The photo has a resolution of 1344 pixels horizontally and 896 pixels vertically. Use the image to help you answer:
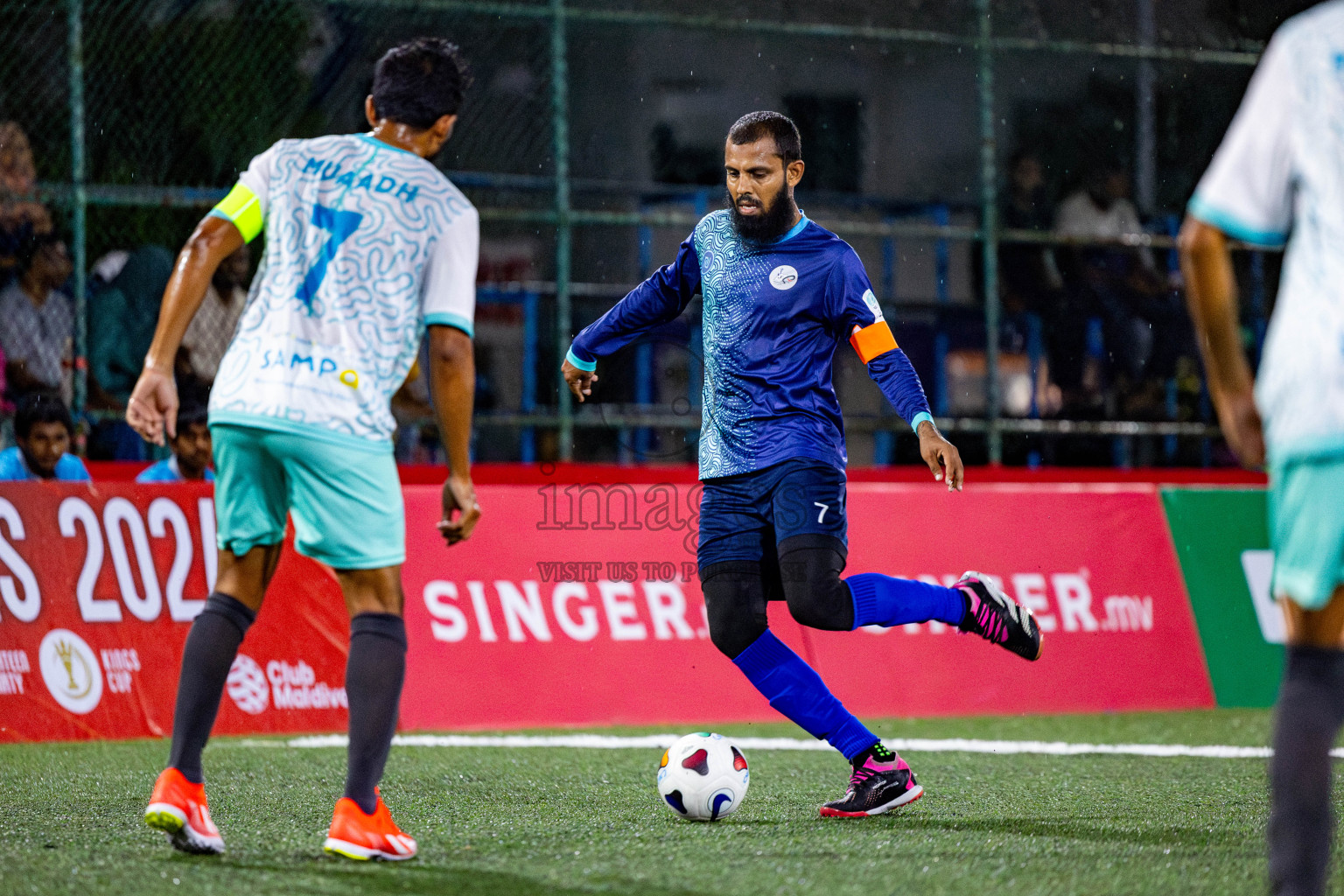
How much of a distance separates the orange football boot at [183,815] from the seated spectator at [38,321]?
17.9 feet

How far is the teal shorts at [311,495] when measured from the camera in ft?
12.3

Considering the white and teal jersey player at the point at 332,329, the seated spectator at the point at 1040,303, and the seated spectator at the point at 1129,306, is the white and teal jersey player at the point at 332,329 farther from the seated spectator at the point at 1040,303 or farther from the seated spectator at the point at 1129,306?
the seated spectator at the point at 1129,306

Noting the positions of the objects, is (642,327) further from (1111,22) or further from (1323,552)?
(1111,22)

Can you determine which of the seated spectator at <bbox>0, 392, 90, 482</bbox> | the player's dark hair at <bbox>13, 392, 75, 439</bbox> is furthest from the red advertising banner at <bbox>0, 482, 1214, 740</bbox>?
the player's dark hair at <bbox>13, 392, 75, 439</bbox>

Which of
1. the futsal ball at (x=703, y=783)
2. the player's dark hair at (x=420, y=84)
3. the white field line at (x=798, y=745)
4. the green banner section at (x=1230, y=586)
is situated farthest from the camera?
the green banner section at (x=1230, y=586)

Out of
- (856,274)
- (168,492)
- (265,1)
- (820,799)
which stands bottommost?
(820,799)

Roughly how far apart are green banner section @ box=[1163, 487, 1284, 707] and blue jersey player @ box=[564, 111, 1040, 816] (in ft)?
12.5

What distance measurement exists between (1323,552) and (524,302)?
313 inches

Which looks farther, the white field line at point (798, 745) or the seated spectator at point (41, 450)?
the seated spectator at point (41, 450)

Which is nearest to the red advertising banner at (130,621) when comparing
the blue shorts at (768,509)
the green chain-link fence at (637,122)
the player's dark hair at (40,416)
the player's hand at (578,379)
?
the player's dark hair at (40,416)

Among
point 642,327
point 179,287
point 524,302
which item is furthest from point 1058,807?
point 524,302

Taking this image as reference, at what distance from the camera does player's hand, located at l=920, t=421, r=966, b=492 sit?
4676 millimetres

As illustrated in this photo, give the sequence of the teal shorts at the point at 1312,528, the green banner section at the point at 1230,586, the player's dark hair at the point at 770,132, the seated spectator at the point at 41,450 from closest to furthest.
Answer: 1. the teal shorts at the point at 1312,528
2. the player's dark hair at the point at 770,132
3. the seated spectator at the point at 41,450
4. the green banner section at the point at 1230,586

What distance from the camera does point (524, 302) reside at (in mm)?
10156
